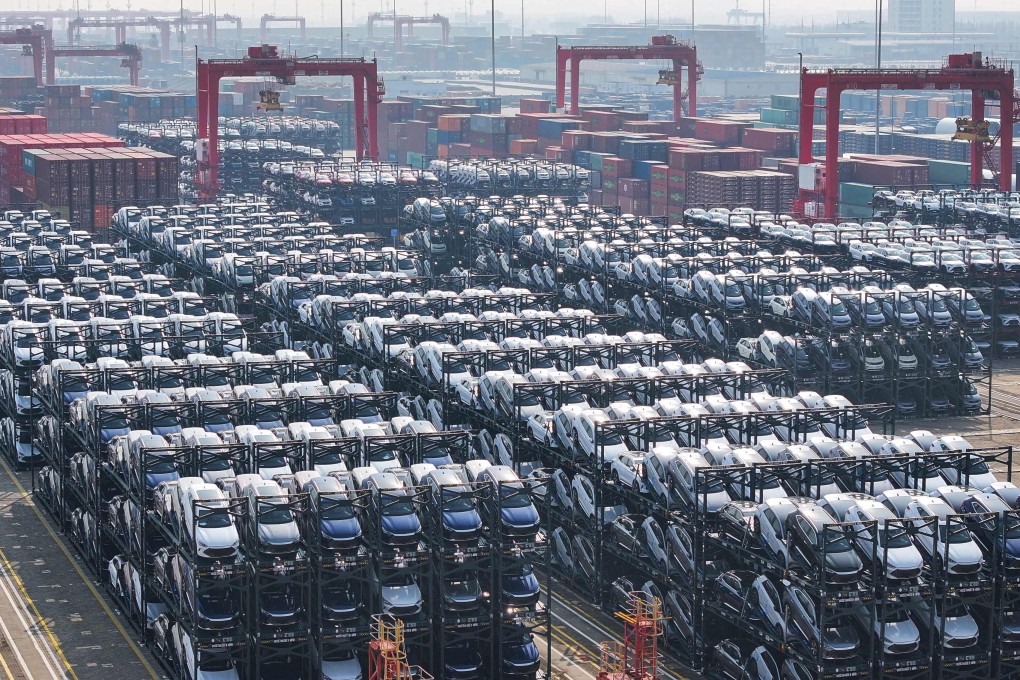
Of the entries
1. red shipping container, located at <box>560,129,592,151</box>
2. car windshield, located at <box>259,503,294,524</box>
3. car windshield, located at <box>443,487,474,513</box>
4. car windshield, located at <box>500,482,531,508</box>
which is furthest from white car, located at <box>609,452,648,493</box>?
red shipping container, located at <box>560,129,592,151</box>

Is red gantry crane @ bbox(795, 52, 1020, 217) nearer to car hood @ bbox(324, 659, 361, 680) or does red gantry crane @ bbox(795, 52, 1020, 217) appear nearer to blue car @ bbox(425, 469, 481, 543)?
blue car @ bbox(425, 469, 481, 543)

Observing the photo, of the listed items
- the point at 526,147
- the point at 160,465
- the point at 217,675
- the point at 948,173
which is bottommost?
the point at 217,675

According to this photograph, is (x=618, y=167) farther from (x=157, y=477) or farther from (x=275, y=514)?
(x=275, y=514)

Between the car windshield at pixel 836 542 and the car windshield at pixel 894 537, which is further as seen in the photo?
the car windshield at pixel 836 542

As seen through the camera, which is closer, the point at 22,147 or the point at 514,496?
the point at 514,496

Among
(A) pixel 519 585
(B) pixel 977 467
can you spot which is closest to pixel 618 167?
(B) pixel 977 467

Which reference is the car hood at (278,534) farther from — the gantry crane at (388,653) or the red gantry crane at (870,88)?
the red gantry crane at (870,88)

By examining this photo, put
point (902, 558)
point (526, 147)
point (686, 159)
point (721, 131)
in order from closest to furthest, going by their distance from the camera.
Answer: point (902, 558) → point (686, 159) → point (526, 147) → point (721, 131)

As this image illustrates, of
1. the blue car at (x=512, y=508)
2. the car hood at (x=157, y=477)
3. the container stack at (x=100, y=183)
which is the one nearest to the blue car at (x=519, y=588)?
the blue car at (x=512, y=508)
